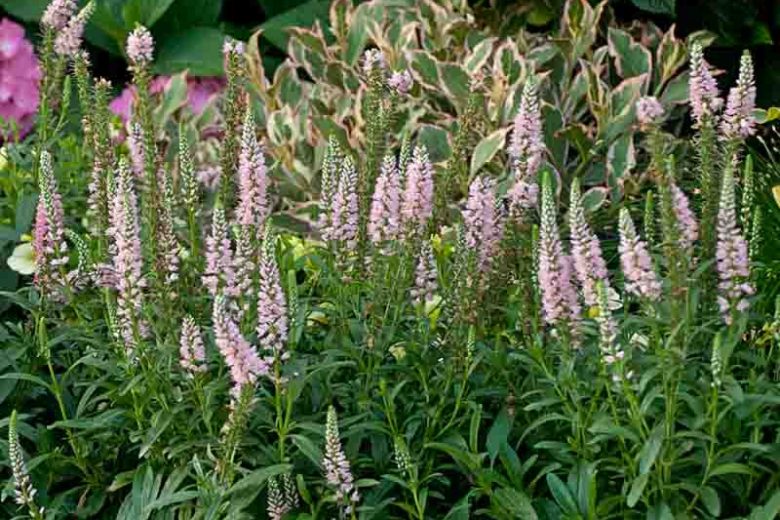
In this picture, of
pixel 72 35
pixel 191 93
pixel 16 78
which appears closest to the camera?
pixel 72 35

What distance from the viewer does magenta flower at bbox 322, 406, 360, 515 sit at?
247 centimetres

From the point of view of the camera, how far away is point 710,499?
2588 mm

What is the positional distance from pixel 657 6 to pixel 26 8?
244cm

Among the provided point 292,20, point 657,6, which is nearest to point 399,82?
point 657,6

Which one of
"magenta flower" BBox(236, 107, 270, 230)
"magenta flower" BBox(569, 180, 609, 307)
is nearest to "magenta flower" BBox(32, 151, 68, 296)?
"magenta flower" BBox(236, 107, 270, 230)

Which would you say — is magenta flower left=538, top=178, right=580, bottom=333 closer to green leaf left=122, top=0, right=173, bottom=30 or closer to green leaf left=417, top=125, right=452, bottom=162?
green leaf left=417, top=125, right=452, bottom=162

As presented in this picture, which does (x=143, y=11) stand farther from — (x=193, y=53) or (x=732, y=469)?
(x=732, y=469)

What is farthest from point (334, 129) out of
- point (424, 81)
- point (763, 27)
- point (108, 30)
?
point (763, 27)

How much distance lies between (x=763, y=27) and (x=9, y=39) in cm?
274

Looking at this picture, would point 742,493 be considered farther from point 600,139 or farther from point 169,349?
point 600,139

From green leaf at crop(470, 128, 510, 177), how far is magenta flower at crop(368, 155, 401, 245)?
51.2 inches

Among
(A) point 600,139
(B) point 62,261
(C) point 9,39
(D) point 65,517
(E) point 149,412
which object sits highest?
(C) point 9,39

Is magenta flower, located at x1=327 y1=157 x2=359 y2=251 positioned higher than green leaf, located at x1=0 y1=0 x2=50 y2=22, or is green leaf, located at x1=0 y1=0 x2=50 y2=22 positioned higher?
green leaf, located at x1=0 y1=0 x2=50 y2=22

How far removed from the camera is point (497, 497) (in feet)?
8.98
